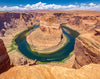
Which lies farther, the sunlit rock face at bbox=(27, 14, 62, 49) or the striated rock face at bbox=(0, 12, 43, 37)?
the striated rock face at bbox=(0, 12, 43, 37)

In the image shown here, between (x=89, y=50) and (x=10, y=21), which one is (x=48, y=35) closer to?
(x=89, y=50)

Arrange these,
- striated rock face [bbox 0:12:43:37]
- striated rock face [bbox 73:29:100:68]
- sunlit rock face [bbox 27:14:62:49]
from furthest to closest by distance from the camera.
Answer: striated rock face [bbox 0:12:43:37]
sunlit rock face [bbox 27:14:62:49]
striated rock face [bbox 73:29:100:68]

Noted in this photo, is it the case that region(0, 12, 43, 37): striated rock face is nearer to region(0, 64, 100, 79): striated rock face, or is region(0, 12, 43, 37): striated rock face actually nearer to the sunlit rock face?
the sunlit rock face

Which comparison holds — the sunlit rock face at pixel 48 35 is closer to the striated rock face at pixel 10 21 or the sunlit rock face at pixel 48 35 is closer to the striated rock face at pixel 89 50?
the striated rock face at pixel 89 50

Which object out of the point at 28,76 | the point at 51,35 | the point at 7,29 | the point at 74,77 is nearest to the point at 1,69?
the point at 28,76

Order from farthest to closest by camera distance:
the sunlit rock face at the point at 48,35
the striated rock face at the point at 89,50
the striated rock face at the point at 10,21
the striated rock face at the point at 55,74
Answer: the striated rock face at the point at 10,21, the sunlit rock face at the point at 48,35, the striated rock face at the point at 89,50, the striated rock face at the point at 55,74

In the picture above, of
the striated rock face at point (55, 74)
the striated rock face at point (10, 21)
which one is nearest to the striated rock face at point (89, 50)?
the striated rock face at point (55, 74)

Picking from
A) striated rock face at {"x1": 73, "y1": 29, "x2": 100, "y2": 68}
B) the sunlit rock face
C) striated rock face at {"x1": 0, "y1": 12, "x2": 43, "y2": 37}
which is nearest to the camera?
striated rock face at {"x1": 73, "y1": 29, "x2": 100, "y2": 68}

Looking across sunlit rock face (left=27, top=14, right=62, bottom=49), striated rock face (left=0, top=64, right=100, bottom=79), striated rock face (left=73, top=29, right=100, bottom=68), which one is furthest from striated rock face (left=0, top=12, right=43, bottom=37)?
striated rock face (left=0, top=64, right=100, bottom=79)

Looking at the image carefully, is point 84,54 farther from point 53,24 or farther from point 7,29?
point 7,29
